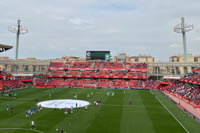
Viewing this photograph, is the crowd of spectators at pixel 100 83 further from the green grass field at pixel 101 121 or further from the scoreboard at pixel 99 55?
the green grass field at pixel 101 121

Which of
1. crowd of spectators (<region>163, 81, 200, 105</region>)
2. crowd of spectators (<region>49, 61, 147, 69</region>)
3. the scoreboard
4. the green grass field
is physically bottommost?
the green grass field

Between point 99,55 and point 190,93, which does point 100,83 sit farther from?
point 190,93

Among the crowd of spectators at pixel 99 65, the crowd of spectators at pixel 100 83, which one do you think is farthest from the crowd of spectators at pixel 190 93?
the crowd of spectators at pixel 99 65

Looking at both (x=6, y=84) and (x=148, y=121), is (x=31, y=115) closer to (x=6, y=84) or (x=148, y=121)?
(x=148, y=121)

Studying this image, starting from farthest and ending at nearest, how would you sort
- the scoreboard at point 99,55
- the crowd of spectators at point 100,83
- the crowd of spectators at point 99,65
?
the crowd of spectators at point 99,65 < the scoreboard at point 99,55 < the crowd of spectators at point 100,83

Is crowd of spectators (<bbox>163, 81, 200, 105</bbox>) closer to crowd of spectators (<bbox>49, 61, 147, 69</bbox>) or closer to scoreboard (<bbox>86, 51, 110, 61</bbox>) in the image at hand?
crowd of spectators (<bbox>49, 61, 147, 69</bbox>)

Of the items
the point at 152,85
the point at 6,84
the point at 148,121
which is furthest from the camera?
the point at 152,85

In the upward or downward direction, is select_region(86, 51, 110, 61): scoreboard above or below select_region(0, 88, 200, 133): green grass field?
above

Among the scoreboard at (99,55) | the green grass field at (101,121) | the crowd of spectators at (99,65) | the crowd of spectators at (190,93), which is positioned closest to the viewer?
the green grass field at (101,121)

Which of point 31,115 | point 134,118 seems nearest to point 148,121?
point 134,118

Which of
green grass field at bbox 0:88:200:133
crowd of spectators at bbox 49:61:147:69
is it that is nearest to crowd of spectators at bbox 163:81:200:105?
green grass field at bbox 0:88:200:133

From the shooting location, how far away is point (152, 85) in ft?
227

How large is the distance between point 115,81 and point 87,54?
17966mm

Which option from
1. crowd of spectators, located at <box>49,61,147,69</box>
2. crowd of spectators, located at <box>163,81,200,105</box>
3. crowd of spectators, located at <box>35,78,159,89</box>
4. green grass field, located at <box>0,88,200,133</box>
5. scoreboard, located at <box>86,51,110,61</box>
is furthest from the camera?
crowd of spectators, located at <box>49,61,147,69</box>
